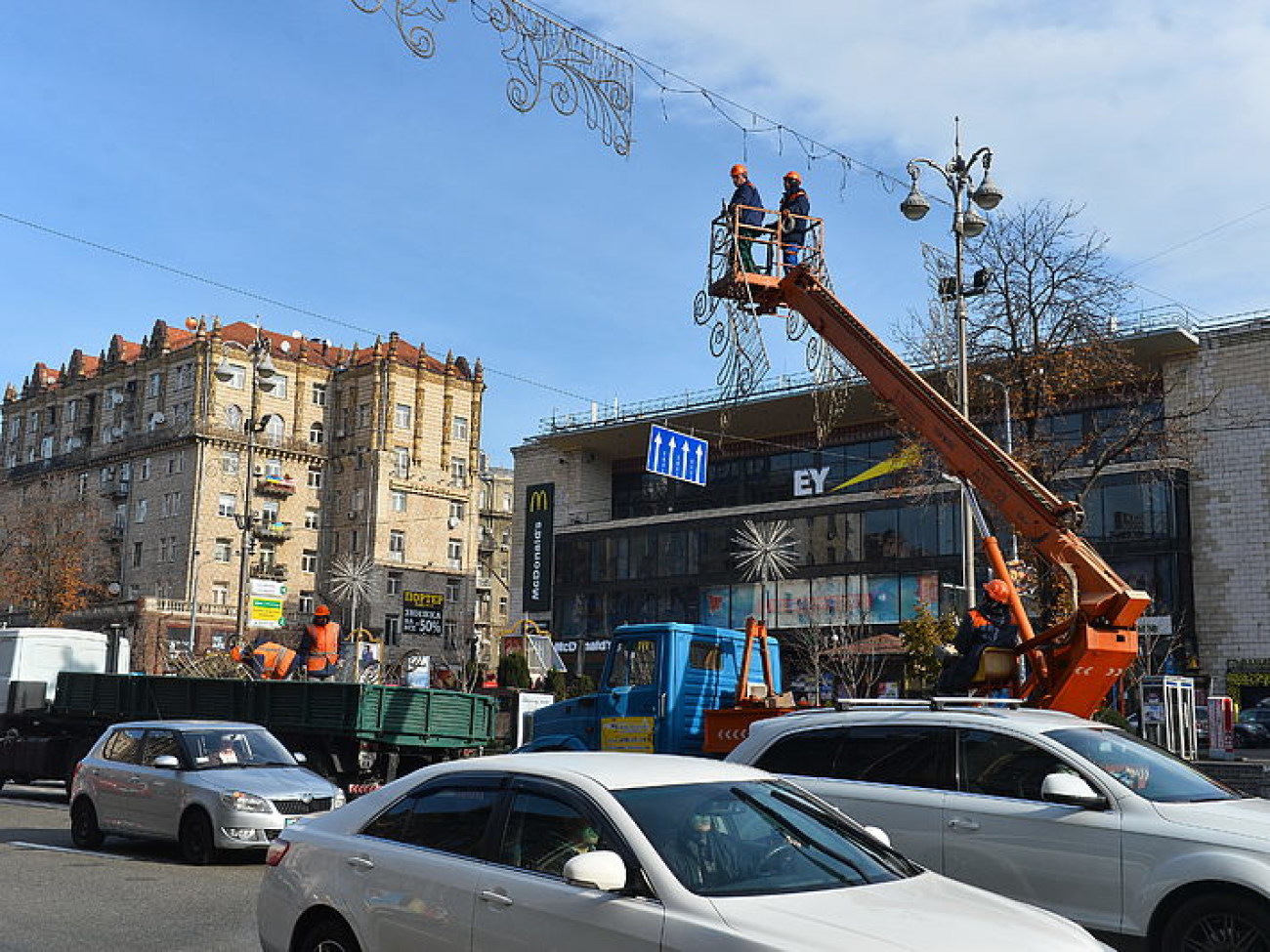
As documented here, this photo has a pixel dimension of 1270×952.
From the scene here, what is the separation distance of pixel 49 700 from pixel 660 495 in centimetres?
4736

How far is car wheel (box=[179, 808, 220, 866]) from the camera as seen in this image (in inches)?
521

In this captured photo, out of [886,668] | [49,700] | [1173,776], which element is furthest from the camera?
[886,668]

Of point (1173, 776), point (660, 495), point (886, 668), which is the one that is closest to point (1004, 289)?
point (1173, 776)

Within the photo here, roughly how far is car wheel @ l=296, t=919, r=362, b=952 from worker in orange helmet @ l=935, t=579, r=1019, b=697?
843 cm

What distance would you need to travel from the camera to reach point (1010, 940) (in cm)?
452

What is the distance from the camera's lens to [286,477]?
87.9m

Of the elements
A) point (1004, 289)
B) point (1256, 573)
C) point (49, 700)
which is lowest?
point (49, 700)

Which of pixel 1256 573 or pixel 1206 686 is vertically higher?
pixel 1256 573

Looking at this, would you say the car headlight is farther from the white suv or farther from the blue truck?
the white suv

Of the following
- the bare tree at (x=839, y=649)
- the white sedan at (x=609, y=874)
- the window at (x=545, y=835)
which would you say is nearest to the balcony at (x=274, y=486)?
the bare tree at (x=839, y=649)

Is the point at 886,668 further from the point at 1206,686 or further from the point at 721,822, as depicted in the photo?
the point at 721,822

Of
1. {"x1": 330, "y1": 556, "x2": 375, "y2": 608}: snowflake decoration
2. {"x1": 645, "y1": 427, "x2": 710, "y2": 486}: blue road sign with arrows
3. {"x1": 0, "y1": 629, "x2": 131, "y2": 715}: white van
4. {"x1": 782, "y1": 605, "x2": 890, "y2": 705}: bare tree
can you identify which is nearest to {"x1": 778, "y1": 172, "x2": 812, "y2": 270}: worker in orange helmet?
{"x1": 645, "y1": 427, "x2": 710, "y2": 486}: blue road sign with arrows

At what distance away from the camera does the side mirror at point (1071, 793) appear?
7.44m

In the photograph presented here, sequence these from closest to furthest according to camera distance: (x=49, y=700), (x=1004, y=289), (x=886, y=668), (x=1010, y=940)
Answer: (x=1010, y=940), (x=49, y=700), (x=1004, y=289), (x=886, y=668)
